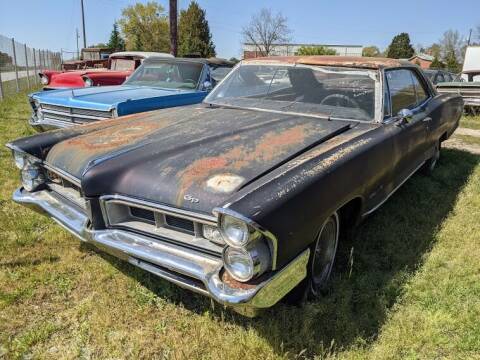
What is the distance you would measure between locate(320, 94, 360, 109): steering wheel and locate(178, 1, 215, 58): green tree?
37.1 metres

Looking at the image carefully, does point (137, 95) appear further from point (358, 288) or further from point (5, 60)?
point (5, 60)

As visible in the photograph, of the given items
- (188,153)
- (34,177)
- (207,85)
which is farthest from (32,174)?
(207,85)

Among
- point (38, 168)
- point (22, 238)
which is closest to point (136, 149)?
point (38, 168)

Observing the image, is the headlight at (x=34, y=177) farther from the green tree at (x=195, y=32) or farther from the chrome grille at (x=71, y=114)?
the green tree at (x=195, y=32)

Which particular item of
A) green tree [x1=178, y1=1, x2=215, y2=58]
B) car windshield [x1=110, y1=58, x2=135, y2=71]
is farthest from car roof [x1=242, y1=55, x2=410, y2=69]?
green tree [x1=178, y1=1, x2=215, y2=58]

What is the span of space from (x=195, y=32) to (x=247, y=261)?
133 ft

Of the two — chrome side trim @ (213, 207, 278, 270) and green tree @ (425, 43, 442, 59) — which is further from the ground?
green tree @ (425, 43, 442, 59)

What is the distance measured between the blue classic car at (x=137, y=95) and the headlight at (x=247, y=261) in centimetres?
333

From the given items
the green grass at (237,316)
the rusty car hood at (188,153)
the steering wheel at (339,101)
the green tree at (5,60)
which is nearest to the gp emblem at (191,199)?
the rusty car hood at (188,153)

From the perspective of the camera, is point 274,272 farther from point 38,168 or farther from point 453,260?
point 38,168

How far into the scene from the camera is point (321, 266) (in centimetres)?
272

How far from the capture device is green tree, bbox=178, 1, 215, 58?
39.2 m

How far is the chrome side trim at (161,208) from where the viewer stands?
2.07 metres

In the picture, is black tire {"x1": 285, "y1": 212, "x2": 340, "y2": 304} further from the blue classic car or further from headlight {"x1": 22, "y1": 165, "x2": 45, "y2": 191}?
the blue classic car
